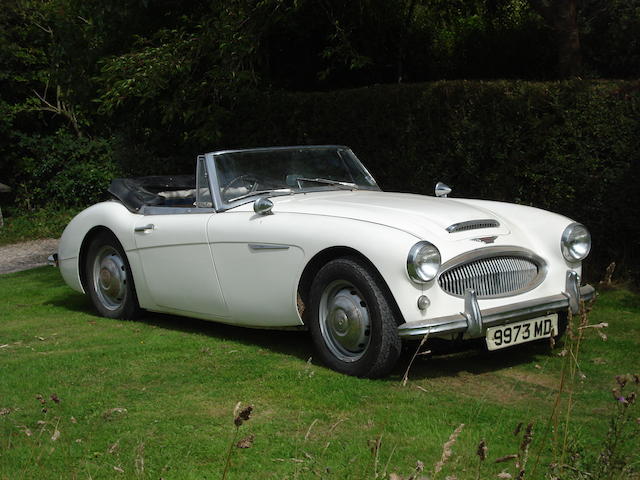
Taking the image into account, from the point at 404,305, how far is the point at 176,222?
→ 7.65 feet

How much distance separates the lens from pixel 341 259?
5.48 meters

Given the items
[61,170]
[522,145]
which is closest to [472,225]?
[522,145]

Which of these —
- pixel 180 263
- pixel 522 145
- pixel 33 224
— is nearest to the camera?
pixel 180 263

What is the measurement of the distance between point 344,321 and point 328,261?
0.42 m

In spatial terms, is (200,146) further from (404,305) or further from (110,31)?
(404,305)

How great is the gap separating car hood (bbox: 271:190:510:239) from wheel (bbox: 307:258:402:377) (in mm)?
364

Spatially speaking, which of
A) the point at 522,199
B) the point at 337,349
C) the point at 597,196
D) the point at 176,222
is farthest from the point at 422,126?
the point at 337,349

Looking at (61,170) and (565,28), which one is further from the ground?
(565,28)

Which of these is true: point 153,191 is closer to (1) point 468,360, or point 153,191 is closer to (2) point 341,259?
(2) point 341,259

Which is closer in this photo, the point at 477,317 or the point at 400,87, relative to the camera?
the point at 477,317

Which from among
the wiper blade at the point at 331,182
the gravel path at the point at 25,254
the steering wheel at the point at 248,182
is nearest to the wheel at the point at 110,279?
the steering wheel at the point at 248,182

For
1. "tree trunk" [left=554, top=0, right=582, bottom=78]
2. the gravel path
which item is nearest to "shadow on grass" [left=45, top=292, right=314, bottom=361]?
the gravel path

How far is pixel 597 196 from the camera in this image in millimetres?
8555

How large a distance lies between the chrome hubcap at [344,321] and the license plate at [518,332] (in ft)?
2.42
